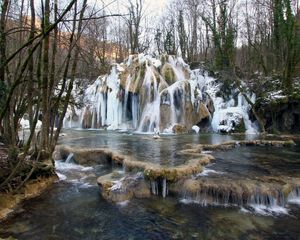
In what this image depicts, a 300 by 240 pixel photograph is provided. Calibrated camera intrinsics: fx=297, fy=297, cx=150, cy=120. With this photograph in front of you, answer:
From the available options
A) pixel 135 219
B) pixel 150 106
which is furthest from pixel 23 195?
pixel 150 106

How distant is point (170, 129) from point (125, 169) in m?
10.8

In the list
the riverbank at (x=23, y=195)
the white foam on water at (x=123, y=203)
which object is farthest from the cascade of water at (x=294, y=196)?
the riverbank at (x=23, y=195)

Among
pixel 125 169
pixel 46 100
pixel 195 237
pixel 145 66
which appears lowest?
pixel 195 237

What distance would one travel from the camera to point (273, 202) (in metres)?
6.14

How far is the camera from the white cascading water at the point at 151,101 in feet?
65.0

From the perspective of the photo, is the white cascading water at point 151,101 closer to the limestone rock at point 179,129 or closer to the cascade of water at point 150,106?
the cascade of water at point 150,106

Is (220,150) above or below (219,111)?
below

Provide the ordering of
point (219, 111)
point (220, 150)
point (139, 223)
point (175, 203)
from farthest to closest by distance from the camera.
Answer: point (219, 111), point (220, 150), point (175, 203), point (139, 223)

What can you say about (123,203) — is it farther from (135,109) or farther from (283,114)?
(135,109)

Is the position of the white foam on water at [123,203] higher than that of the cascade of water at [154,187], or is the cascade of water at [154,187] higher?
the cascade of water at [154,187]

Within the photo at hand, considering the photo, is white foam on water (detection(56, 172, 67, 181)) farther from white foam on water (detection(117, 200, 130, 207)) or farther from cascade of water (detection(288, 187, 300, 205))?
cascade of water (detection(288, 187, 300, 205))

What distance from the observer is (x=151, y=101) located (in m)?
20.8

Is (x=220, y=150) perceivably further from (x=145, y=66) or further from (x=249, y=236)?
(x=145, y=66)

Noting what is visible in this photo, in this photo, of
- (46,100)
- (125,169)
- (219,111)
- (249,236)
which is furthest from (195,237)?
(219,111)
